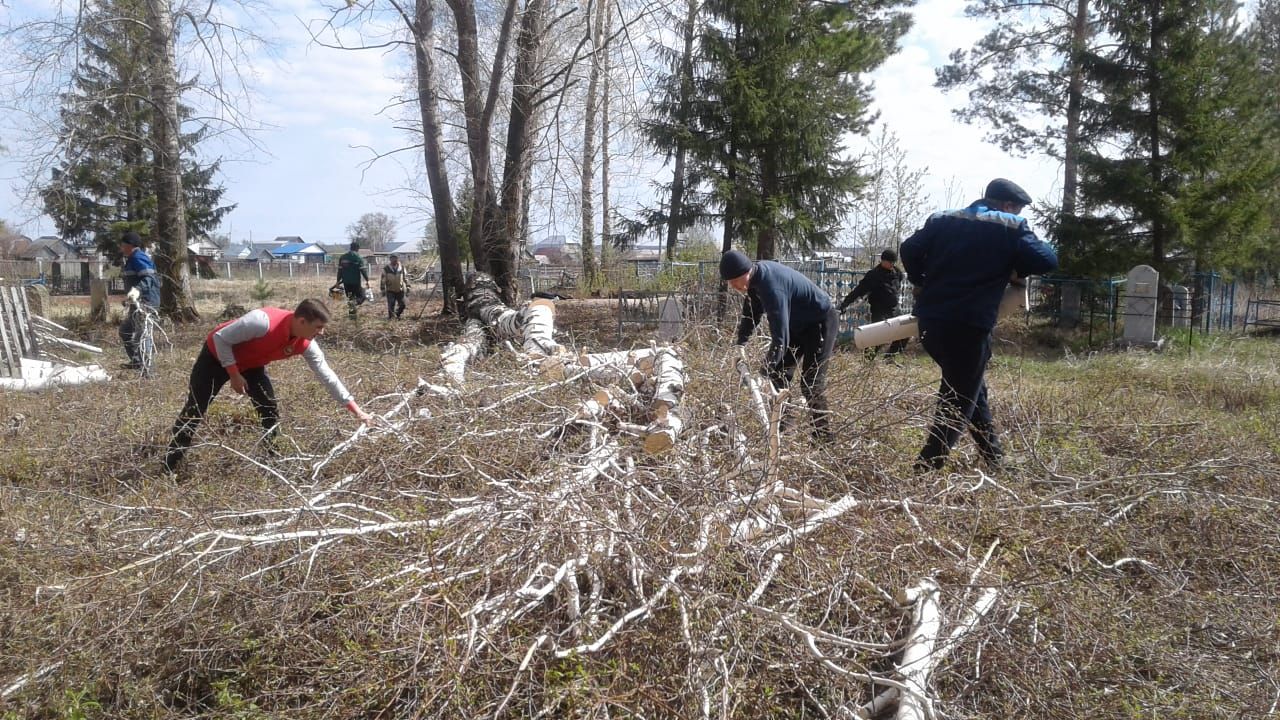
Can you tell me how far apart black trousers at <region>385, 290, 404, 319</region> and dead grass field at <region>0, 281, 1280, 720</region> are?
9145 millimetres

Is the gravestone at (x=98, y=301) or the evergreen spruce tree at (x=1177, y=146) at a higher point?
the evergreen spruce tree at (x=1177, y=146)

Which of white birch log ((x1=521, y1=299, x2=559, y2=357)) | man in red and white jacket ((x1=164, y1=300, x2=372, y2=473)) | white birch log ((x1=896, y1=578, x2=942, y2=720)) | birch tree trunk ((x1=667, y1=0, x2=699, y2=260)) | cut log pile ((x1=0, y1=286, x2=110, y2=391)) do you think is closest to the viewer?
white birch log ((x1=896, y1=578, x2=942, y2=720))

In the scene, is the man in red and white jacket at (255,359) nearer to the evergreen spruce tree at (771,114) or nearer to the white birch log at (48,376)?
the white birch log at (48,376)

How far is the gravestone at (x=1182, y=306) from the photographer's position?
449 inches

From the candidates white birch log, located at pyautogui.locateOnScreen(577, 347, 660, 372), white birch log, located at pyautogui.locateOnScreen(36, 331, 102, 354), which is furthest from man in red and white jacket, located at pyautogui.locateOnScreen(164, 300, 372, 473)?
white birch log, located at pyautogui.locateOnScreen(36, 331, 102, 354)

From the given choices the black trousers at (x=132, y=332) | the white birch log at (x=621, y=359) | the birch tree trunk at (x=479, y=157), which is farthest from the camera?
the birch tree trunk at (x=479, y=157)

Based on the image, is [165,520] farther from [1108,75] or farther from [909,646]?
[1108,75]

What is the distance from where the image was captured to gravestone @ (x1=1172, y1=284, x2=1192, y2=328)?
1141 cm

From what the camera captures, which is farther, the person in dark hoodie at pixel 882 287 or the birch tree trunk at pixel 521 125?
the birch tree trunk at pixel 521 125

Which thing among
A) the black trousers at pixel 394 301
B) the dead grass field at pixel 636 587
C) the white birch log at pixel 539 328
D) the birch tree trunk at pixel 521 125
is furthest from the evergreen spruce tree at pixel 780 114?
the dead grass field at pixel 636 587

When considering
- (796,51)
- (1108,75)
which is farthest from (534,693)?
(1108,75)

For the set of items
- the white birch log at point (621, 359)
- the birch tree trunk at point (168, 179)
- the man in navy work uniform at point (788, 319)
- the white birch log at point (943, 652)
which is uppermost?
the birch tree trunk at point (168, 179)

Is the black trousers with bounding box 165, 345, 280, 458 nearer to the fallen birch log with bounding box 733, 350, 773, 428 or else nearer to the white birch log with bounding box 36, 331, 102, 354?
the fallen birch log with bounding box 733, 350, 773, 428

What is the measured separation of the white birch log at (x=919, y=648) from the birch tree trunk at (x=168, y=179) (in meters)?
12.7
